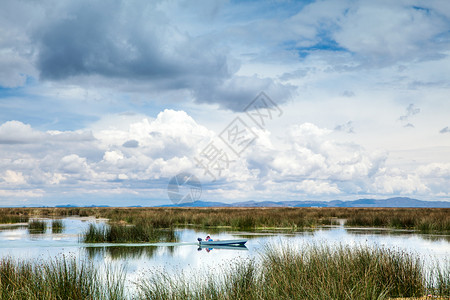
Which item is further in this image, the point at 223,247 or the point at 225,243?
the point at 223,247

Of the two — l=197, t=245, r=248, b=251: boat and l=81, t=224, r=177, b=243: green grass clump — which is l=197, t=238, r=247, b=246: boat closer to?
l=197, t=245, r=248, b=251: boat

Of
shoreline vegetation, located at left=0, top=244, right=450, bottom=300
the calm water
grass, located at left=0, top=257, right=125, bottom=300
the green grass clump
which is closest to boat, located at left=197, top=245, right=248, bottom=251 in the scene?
the calm water

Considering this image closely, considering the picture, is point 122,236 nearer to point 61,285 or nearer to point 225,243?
point 225,243

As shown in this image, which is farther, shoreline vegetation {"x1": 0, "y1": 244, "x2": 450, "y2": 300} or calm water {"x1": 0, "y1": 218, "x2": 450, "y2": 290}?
calm water {"x1": 0, "y1": 218, "x2": 450, "y2": 290}

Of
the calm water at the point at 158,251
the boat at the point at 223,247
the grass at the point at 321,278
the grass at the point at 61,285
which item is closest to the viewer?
the grass at the point at 61,285

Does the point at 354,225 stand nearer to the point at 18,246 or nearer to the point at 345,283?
the point at 18,246

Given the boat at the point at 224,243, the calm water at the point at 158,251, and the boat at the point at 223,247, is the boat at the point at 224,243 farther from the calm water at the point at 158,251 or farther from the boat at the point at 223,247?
the calm water at the point at 158,251

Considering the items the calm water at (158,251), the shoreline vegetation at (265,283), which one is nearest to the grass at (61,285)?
the shoreline vegetation at (265,283)

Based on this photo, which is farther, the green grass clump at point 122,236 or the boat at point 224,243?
the green grass clump at point 122,236

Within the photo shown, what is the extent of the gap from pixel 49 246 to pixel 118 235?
3.29m

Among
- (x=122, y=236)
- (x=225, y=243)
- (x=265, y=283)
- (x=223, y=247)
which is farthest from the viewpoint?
(x=122, y=236)

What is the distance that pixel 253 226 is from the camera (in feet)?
102

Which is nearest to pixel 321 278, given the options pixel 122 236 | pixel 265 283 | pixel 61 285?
pixel 265 283

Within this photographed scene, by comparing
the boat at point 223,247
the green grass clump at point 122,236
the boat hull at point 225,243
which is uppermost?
the green grass clump at point 122,236
